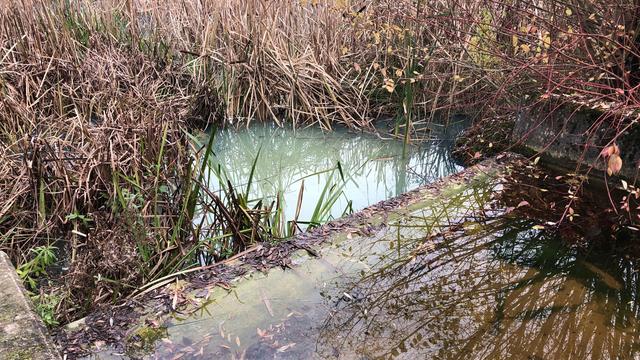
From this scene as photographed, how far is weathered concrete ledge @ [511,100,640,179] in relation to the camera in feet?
9.05

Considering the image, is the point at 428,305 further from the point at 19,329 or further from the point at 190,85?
the point at 190,85

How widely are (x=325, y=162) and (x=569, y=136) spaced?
192cm

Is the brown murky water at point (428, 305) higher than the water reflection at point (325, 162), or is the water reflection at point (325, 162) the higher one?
the brown murky water at point (428, 305)

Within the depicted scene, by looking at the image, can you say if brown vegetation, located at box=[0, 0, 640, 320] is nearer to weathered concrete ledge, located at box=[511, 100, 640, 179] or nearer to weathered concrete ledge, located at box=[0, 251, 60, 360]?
weathered concrete ledge, located at box=[511, 100, 640, 179]

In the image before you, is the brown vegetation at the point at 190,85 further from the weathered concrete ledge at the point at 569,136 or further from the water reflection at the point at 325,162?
the water reflection at the point at 325,162

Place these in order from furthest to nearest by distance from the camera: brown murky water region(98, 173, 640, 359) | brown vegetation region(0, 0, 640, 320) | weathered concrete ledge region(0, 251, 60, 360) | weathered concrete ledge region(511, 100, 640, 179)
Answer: weathered concrete ledge region(511, 100, 640, 179) → brown vegetation region(0, 0, 640, 320) → brown murky water region(98, 173, 640, 359) → weathered concrete ledge region(0, 251, 60, 360)

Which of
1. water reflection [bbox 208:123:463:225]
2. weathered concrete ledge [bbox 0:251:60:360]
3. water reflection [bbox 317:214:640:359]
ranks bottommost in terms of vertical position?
water reflection [bbox 208:123:463:225]

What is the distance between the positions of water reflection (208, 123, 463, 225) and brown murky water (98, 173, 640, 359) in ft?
4.57

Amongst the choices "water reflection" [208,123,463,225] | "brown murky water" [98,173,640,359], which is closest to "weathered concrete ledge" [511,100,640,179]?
"brown murky water" [98,173,640,359]

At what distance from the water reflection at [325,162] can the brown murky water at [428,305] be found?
139cm

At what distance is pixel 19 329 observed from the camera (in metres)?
1.51

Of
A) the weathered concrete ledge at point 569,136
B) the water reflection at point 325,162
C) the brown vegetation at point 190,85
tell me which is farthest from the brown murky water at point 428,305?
the water reflection at point 325,162

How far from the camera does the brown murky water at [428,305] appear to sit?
1700 millimetres

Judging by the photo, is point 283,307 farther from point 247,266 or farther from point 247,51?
point 247,51
